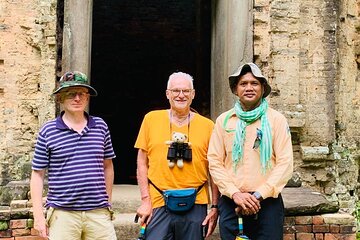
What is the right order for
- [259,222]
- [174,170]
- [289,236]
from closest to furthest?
1. [259,222]
2. [174,170]
3. [289,236]

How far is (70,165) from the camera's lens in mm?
3271

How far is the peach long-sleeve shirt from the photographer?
10.9ft

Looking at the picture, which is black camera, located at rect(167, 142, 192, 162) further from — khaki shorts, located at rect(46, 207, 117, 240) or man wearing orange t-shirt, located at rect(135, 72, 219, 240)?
khaki shorts, located at rect(46, 207, 117, 240)

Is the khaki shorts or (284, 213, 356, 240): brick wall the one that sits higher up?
the khaki shorts

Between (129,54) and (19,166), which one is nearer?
(19,166)

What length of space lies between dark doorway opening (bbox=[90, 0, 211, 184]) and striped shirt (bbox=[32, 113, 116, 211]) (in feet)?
28.3

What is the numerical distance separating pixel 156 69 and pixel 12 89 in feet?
22.3

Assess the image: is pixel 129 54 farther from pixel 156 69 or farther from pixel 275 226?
pixel 275 226

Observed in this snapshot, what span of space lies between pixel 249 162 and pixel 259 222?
0.41 m

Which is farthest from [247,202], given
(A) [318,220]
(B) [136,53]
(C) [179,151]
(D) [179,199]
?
(B) [136,53]

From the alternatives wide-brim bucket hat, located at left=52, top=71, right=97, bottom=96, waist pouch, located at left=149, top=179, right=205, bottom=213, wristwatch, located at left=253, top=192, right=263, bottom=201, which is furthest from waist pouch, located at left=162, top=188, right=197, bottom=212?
wide-brim bucket hat, located at left=52, top=71, right=97, bottom=96

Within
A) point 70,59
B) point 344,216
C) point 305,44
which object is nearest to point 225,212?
point 344,216

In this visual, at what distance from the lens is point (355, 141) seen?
281 inches

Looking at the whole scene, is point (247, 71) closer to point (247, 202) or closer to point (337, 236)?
point (247, 202)
